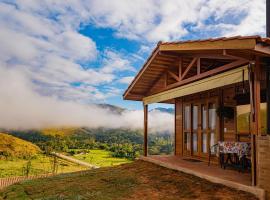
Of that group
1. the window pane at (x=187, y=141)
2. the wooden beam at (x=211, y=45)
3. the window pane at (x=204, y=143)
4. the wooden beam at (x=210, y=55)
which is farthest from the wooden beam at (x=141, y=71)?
the window pane at (x=204, y=143)

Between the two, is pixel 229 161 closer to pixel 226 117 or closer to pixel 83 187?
pixel 226 117

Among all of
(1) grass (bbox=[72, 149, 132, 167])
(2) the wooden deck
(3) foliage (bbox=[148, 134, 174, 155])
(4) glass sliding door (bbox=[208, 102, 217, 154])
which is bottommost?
(1) grass (bbox=[72, 149, 132, 167])

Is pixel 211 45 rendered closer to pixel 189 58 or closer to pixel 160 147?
pixel 189 58

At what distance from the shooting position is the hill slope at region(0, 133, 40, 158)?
62678 mm

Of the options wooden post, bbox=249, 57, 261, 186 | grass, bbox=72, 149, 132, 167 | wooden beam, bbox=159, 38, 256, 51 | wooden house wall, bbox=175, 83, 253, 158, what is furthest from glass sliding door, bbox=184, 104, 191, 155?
grass, bbox=72, 149, 132, 167

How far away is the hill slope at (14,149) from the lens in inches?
2468

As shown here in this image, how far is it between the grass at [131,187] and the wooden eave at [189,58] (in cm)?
299

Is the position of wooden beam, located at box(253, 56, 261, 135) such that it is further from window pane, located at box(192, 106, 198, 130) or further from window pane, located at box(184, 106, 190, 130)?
window pane, located at box(184, 106, 190, 130)

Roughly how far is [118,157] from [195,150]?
144 feet

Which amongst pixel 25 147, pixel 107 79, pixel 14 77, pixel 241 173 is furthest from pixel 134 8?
pixel 14 77

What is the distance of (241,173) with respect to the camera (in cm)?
816

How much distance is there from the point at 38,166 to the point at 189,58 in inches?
1863

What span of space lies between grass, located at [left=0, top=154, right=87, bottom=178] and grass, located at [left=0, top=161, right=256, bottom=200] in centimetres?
3839

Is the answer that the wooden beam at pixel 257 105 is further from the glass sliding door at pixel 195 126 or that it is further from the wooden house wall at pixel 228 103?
the glass sliding door at pixel 195 126
